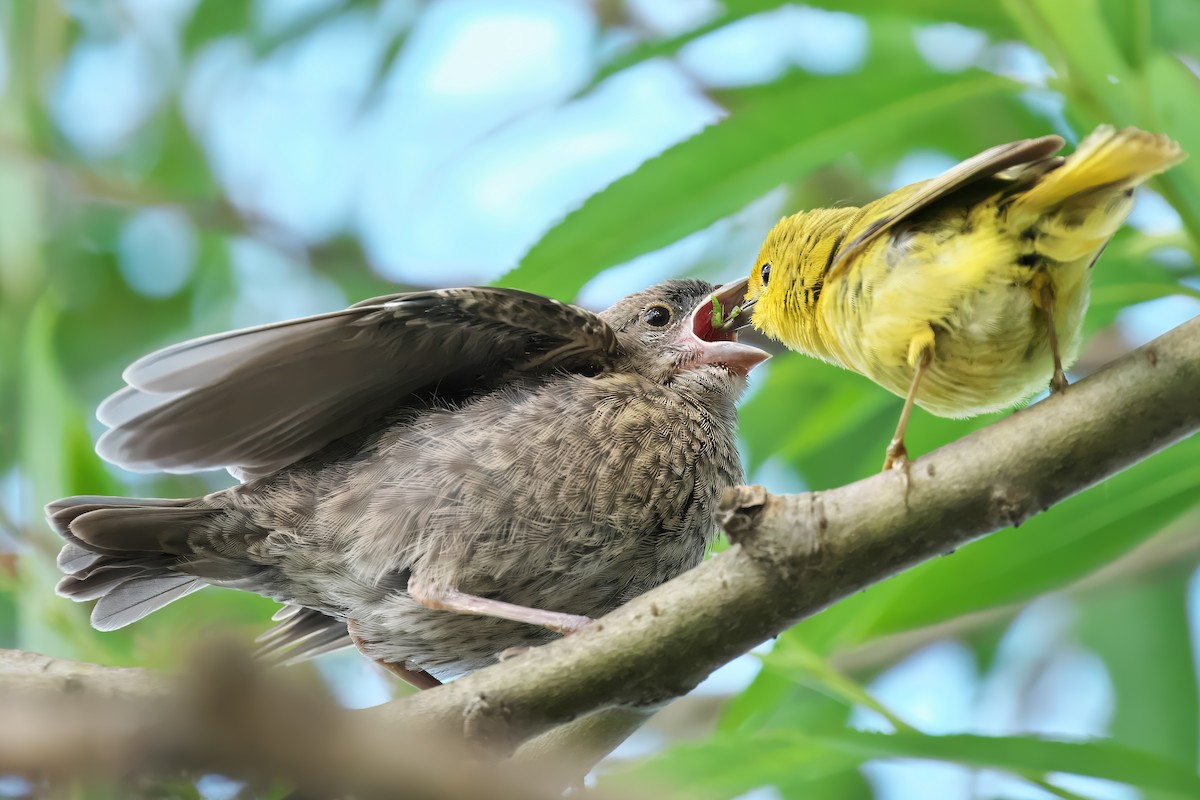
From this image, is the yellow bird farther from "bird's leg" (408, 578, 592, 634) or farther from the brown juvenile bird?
"bird's leg" (408, 578, 592, 634)

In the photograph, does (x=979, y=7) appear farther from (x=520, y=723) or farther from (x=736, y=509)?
(x=520, y=723)

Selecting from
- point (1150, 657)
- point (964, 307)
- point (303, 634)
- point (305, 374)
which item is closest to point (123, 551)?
point (303, 634)

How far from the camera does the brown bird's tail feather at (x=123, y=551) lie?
11.6 feet

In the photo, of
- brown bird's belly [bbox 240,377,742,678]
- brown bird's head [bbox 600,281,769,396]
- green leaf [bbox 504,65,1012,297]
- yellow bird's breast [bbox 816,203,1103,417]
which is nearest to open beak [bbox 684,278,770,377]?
brown bird's head [bbox 600,281,769,396]

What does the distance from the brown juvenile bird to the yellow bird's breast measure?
34.8 inches

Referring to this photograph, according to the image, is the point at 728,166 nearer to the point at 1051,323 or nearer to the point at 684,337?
the point at 684,337

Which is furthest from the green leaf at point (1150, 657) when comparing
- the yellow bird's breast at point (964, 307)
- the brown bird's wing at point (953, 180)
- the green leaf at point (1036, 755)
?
the brown bird's wing at point (953, 180)

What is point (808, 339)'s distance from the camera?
11.1ft

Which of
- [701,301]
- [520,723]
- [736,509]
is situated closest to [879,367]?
[736,509]

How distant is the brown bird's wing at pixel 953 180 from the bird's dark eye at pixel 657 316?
149 centimetres

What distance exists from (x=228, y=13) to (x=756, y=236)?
297cm

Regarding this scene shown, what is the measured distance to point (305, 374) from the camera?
340cm

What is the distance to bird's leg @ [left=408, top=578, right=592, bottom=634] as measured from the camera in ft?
10.5

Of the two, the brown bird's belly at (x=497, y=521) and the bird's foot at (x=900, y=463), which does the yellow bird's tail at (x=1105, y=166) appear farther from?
the brown bird's belly at (x=497, y=521)
